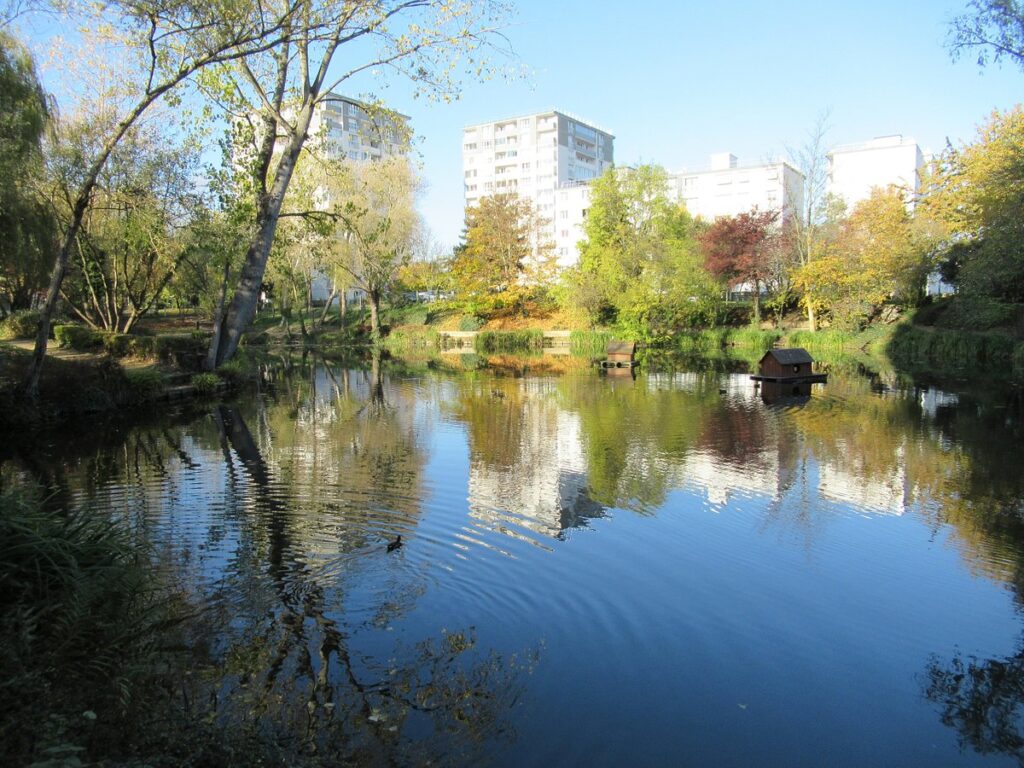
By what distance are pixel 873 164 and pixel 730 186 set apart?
1596cm

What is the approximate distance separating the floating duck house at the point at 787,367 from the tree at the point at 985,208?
8.61 m

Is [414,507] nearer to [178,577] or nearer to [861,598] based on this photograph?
[178,577]

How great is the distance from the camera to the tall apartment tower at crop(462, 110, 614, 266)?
96.6m

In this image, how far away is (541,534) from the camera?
330 inches

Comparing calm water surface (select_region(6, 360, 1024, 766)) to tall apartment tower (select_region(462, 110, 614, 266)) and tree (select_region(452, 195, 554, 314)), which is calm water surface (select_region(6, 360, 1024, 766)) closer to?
tree (select_region(452, 195, 554, 314))

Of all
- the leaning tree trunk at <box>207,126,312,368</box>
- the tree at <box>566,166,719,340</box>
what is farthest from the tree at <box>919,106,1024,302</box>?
the leaning tree trunk at <box>207,126,312,368</box>

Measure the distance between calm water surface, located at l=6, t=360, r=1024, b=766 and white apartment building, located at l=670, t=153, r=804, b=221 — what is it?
252ft

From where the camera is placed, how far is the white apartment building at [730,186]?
84.9 m

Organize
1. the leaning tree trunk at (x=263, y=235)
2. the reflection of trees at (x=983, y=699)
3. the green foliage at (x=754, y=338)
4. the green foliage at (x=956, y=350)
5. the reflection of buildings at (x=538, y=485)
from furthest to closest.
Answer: the green foliage at (x=754, y=338)
the green foliage at (x=956, y=350)
the leaning tree trunk at (x=263, y=235)
the reflection of buildings at (x=538, y=485)
the reflection of trees at (x=983, y=699)

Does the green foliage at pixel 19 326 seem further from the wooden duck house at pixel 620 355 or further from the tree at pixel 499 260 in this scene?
the tree at pixel 499 260

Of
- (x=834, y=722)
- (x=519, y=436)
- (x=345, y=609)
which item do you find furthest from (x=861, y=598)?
(x=519, y=436)

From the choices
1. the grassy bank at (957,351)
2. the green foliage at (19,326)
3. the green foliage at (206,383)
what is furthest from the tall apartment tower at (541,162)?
the green foliage at (206,383)

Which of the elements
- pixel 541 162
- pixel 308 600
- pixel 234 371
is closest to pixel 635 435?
pixel 308 600

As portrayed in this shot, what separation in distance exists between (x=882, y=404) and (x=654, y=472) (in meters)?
10.9
